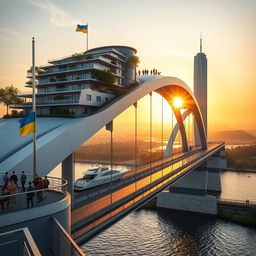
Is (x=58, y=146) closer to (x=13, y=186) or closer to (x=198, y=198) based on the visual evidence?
(x=13, y=186)

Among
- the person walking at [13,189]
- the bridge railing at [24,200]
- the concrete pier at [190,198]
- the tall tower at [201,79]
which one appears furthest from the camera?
the tall tower at [201,79]

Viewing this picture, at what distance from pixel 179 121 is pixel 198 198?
14.8m

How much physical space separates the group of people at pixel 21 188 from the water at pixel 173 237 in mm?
13343

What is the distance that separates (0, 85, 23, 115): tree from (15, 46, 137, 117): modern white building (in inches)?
71.5

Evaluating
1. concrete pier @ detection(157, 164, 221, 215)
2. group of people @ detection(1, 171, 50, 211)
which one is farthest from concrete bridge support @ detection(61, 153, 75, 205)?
concrete pier @ detection(157, 164, 221, 215)

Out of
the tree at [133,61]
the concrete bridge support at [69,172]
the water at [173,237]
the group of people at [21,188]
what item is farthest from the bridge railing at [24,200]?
the tree at [133,61]

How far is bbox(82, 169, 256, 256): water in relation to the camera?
27.2 meters

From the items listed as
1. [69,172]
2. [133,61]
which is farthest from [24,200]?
[133,61]

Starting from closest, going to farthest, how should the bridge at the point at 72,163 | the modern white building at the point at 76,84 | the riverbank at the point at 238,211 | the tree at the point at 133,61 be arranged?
the bridge at the point at 72,163
the modern white building at the point at 76,84
the tree at the point at 133,61
the riverbank at the point at 238,211

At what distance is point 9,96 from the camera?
2766 centimetres

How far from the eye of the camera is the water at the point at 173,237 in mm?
27250

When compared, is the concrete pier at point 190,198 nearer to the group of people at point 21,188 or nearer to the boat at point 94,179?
the boat at point 94,179

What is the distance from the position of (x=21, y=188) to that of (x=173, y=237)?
2354 cm

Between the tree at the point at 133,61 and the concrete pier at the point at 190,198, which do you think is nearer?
the tree at the point at 133,61
